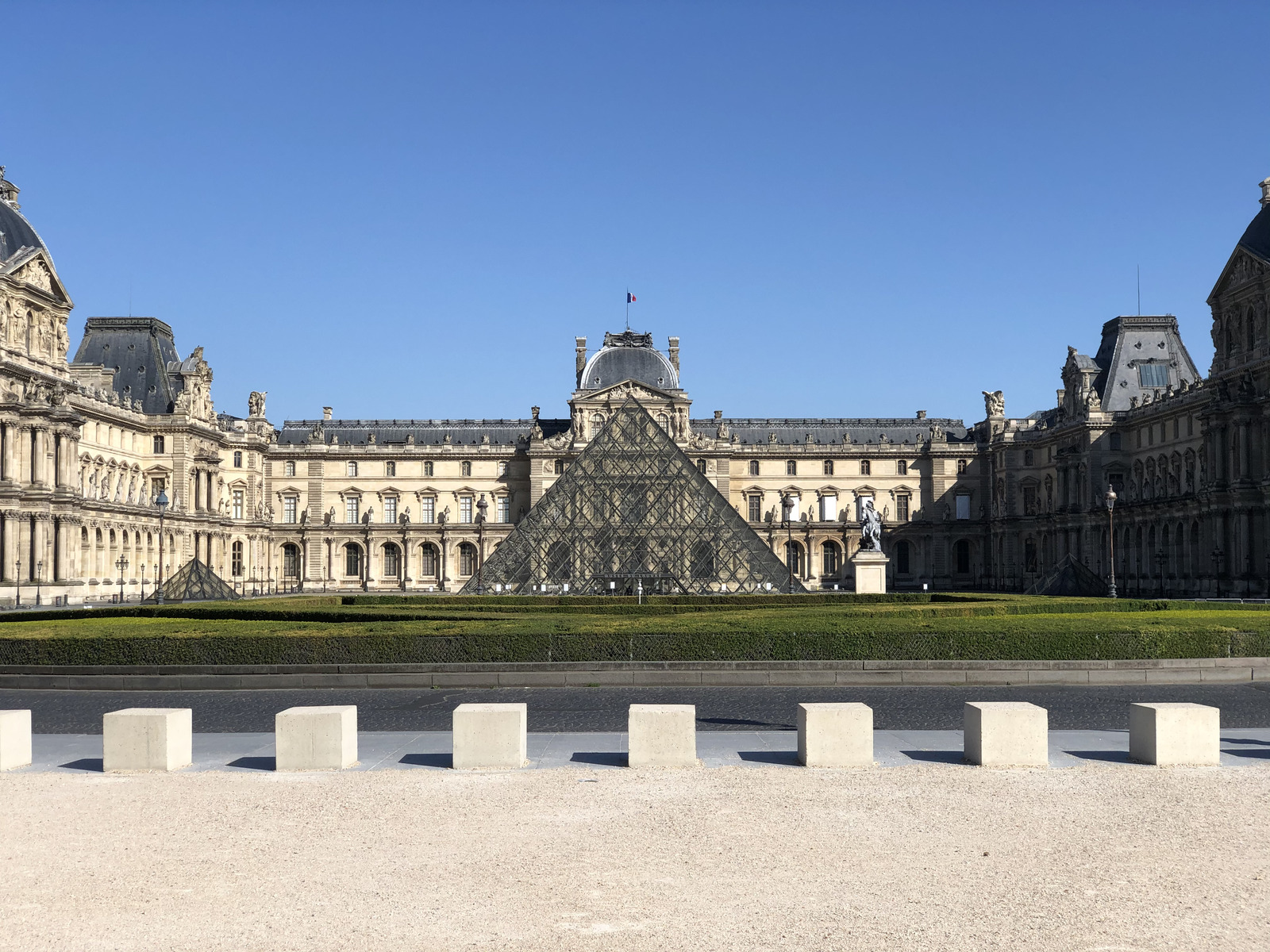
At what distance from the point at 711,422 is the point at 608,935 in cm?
7657

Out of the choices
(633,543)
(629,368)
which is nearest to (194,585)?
(633,543)

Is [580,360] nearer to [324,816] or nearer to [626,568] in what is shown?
[626,568]

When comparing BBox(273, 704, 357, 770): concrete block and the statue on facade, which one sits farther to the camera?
the statue on facade

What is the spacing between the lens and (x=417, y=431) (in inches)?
3263

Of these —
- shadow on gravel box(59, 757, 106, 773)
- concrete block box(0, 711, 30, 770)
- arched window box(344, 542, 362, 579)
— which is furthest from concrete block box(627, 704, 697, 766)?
arched window box(344, 542, 362, 579)

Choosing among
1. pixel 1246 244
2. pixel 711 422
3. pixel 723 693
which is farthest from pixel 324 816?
pixel 711 422

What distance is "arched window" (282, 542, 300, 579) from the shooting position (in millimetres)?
78375

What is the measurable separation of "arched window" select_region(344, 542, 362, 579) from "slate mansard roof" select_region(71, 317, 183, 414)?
15.6 metres

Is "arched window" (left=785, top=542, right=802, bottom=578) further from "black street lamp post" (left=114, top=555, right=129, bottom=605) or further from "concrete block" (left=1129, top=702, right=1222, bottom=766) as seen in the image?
"concrete block" (left=1129, top=702, right=1222, bottom=766)

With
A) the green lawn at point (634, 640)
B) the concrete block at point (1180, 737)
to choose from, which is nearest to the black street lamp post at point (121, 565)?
the green lawn at point (634, 640)

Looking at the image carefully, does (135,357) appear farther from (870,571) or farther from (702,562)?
(870,571)

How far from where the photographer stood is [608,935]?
6.85 metres

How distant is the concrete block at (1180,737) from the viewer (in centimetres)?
1188

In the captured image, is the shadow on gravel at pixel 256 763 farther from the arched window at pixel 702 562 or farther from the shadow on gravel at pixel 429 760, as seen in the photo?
the arched window at pixel 702 562
